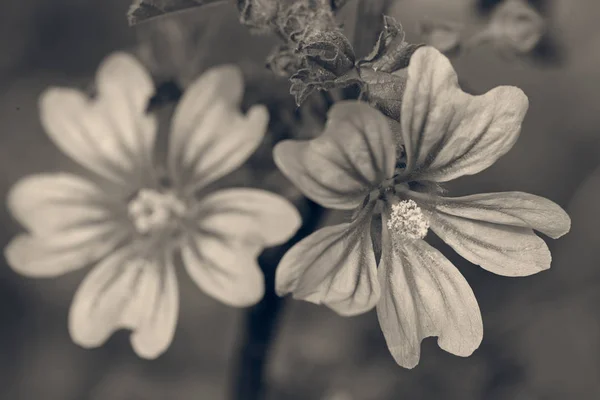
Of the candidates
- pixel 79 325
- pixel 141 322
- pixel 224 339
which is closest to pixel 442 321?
pixel 141 322

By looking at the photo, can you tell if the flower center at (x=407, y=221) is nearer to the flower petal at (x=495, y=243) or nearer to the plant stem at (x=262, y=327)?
the flower petal at (x=495, y=243)

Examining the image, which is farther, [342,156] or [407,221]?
[407,221]

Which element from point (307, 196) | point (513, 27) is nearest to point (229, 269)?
point (307, 196)

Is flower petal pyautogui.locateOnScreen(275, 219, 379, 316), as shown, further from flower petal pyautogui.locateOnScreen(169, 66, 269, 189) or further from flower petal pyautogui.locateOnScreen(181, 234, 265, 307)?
flower petal pyautogui.locateOnScreen(169, 66, 269, 189)

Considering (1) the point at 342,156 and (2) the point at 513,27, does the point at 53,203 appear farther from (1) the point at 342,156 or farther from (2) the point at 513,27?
(2) the point at 513,27

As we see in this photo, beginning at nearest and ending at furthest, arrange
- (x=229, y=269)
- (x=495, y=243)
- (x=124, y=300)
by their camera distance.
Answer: (x=495, y=243)
(x=229, y=269)
(x=124, y=300)

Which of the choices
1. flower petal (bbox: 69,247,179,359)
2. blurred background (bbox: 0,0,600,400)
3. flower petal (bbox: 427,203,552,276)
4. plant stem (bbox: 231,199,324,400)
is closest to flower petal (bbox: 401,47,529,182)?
flower petal (bbox: 427,203,552,276)

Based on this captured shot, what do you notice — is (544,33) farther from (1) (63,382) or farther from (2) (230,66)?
(1) (63,382)

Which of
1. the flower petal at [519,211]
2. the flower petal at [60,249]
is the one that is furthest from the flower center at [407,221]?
the flower petal at [60,249]
